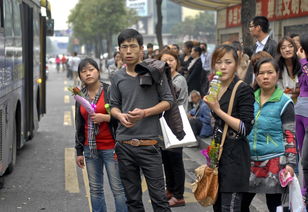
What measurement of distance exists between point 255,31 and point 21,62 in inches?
139

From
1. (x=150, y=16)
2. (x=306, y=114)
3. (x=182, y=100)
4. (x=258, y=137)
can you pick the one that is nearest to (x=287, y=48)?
(x=306, y=114)

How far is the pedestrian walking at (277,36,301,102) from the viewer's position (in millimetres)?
6406

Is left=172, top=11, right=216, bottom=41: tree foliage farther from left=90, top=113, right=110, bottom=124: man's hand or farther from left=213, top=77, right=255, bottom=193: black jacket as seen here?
left=213, top=77, right=255, bottom=193: black jacket

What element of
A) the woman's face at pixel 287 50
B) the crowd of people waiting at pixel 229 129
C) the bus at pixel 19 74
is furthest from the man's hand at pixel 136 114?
the bus at pixel 19 74

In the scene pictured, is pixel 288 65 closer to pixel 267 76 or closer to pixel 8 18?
pixel 267 76

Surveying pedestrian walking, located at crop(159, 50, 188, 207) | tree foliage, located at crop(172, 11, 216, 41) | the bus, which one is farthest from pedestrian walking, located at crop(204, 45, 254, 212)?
tree foliage, located at crop(172, 11, 216, 41)

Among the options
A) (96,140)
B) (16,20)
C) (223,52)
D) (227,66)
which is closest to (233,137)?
(227,66)

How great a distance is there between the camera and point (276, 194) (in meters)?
4.57

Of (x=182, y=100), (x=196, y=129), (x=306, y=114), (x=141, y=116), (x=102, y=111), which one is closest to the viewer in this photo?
(x=141, y=116)

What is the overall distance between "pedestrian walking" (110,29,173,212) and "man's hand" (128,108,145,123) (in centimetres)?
12

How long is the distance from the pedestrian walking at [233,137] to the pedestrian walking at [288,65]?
2.22 m

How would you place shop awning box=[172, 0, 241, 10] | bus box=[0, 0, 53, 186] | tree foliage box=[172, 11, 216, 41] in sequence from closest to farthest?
bus box=[0, 0, 53, 186], shop awning box=[172, 0, 241, 10], tree foliage box=[172, 11, 216, 41]

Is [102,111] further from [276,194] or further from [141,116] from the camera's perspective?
[276,194]

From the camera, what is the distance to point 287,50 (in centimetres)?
640
